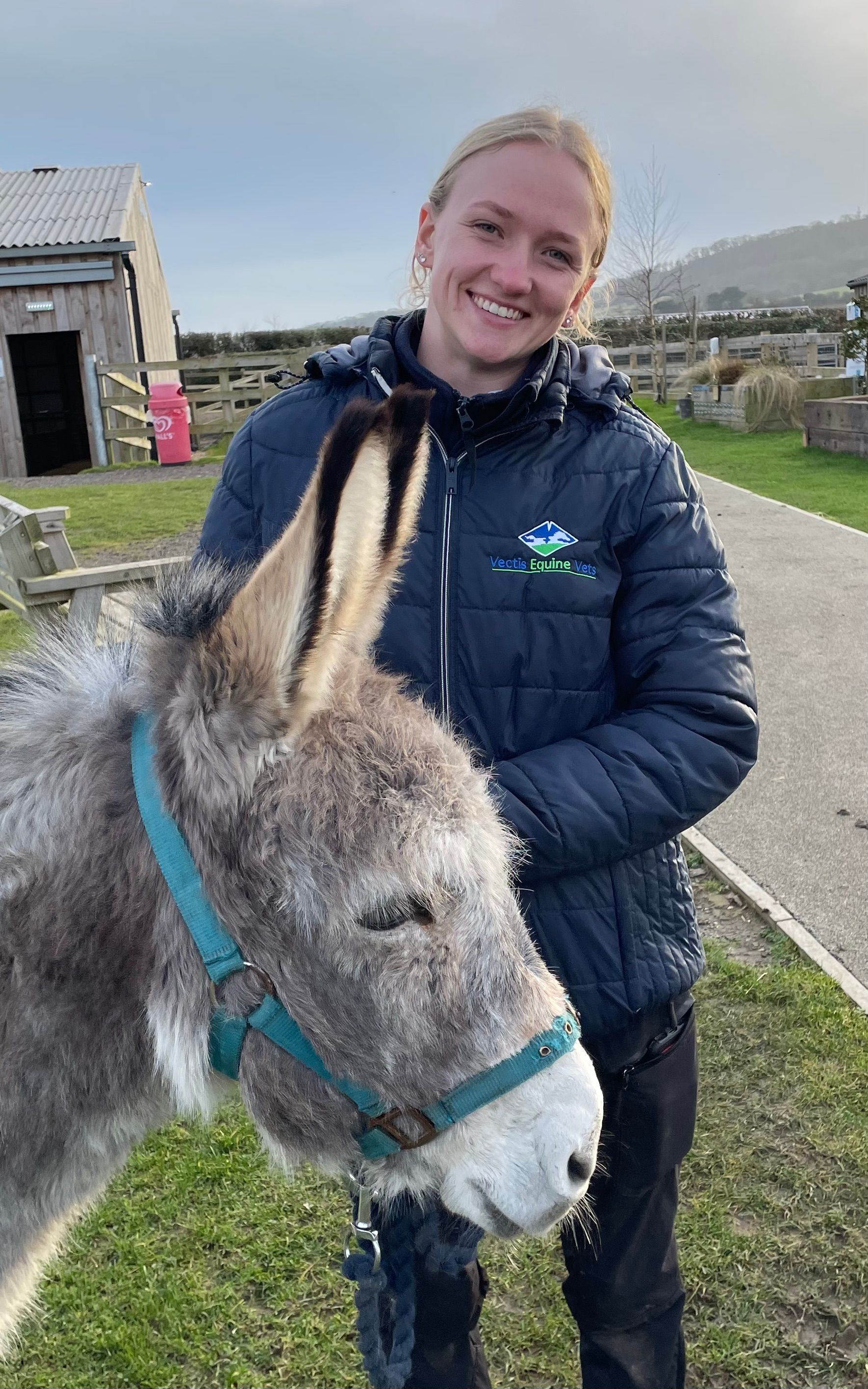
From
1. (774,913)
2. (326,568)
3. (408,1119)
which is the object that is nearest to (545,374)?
(326,568)

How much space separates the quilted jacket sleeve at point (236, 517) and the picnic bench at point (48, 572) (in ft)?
12.9

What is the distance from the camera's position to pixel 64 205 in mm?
22172

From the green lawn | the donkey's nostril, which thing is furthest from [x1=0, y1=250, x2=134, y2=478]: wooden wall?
the donkey's nostril

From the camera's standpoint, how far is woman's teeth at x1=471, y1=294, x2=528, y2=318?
2.17 m

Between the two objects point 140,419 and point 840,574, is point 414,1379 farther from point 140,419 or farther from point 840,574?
point 140,419

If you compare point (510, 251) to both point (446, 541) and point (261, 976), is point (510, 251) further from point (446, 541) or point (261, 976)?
point (261, 976)

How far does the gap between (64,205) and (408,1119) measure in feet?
81.9

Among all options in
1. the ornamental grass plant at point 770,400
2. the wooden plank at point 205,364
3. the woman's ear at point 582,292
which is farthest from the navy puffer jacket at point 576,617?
the ornamental grass plant at point 770,400

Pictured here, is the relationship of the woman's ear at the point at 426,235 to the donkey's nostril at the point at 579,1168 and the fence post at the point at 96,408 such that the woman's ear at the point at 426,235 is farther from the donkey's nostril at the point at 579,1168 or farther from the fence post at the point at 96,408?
the fence post at the point at 96,408

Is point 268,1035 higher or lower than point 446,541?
lower

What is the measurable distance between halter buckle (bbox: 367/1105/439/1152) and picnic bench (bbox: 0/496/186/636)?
4927 millimetres

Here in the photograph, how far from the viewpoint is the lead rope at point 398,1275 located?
6.56 feet

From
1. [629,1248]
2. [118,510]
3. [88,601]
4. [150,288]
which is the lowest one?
[629,1248]

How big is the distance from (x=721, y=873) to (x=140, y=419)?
62.9 ft
